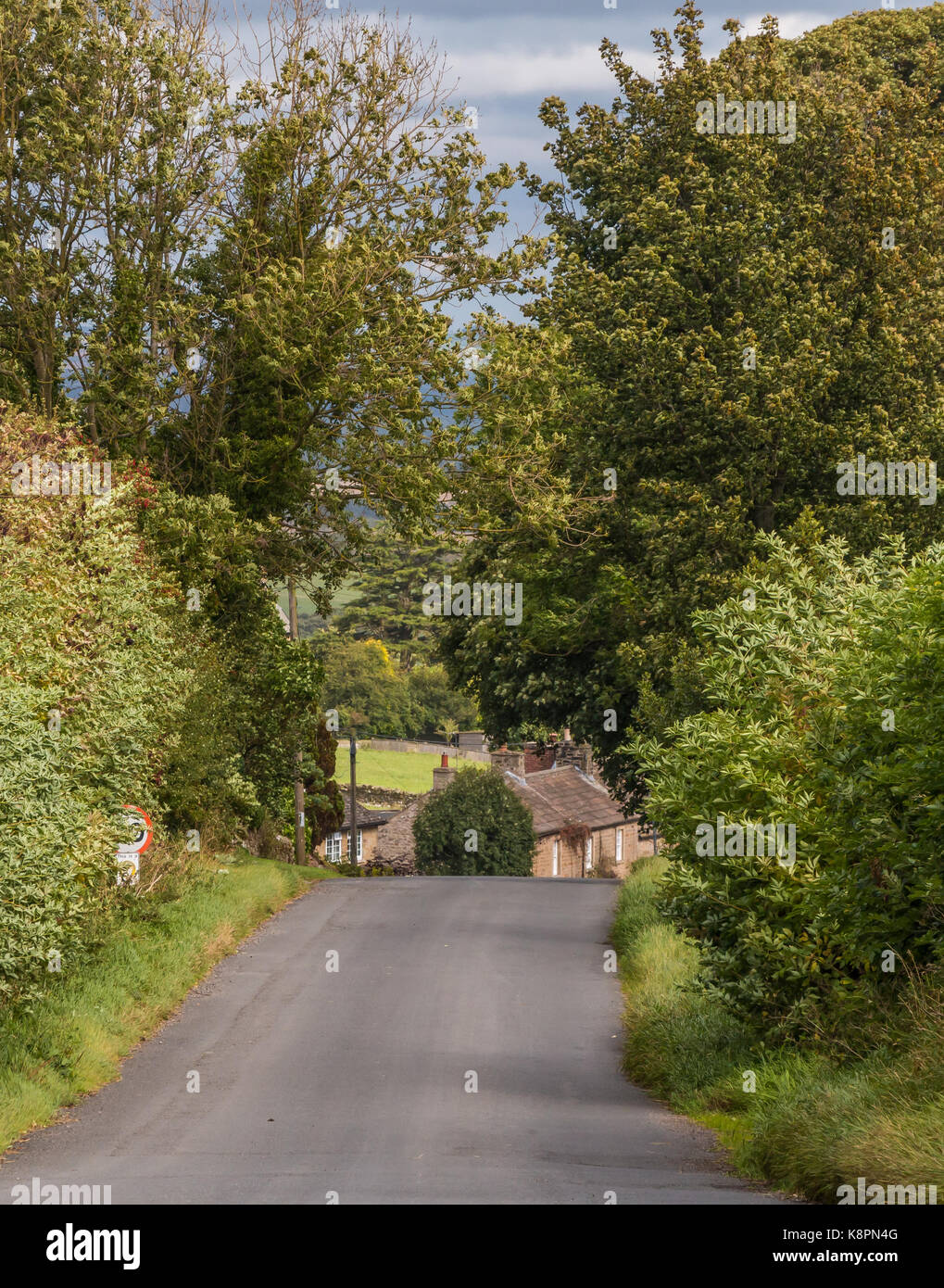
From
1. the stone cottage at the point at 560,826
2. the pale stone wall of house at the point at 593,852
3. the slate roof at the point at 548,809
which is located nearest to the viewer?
the pale stone wall of house at the point at 593,852

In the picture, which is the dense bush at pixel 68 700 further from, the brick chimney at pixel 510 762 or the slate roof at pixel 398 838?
the brick chimney at pixel 510 762

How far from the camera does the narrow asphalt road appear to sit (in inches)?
355

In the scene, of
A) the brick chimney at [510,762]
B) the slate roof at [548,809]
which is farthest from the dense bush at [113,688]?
the brick chimney at [510,762]

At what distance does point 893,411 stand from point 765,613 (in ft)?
43.5

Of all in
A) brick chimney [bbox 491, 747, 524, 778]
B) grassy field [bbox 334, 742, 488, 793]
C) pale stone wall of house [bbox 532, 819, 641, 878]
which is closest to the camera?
pale stone wall of house [bbox 532, 819, 641, 878]

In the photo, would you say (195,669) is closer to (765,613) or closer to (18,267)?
(18,267)

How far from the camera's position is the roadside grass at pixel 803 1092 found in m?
8.00

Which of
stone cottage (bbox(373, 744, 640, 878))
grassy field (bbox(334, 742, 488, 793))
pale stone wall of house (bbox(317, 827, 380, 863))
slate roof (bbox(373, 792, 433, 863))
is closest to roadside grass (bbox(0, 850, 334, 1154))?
stone cottage (bbox(373, 744, 640, 878))

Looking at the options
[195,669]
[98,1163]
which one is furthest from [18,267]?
[98,1163]

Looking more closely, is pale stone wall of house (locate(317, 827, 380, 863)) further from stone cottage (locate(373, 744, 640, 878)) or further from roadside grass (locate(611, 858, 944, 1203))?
roadside grass (locate(611, 858, 944, 1203))

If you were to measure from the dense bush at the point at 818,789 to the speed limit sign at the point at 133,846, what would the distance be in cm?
707

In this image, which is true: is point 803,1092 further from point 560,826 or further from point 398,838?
point 398,838

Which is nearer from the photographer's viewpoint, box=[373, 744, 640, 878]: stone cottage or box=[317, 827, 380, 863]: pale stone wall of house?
box=[373, 744, 640, 878]: stone cottage

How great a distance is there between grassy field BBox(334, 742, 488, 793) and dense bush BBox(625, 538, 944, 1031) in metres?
59.3
